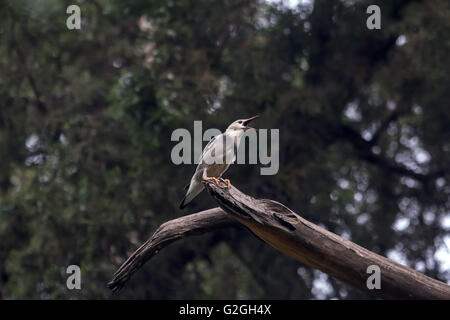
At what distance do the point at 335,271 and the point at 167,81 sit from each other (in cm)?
527

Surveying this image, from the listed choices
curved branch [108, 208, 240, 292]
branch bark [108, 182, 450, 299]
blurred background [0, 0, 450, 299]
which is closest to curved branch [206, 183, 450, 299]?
branch bark [108, 182, 450, 299]

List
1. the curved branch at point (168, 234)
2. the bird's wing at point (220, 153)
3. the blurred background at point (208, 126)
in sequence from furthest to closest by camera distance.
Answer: the blurred background at point (208, 126) → the bird's wing at point (220, 153) → the curved branch at point (168, 234)

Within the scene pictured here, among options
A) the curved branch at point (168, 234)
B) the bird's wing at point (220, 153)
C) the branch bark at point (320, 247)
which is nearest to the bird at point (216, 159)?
Answer: the bird's wing at point (220, 153)

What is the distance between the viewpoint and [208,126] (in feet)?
32.4

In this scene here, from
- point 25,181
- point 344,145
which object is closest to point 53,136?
point 25,181

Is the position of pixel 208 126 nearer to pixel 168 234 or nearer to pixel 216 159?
pixel 216 159

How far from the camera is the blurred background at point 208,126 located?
394 inches

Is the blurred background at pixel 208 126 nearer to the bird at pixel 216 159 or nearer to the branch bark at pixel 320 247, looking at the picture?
the bird at pixel 216 159

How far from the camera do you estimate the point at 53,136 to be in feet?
38.7

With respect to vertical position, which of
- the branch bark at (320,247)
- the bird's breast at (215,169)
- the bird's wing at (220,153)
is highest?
the bird's wing at (220,153)

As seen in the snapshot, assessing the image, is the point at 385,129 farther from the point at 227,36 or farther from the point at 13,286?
the point at 13,286

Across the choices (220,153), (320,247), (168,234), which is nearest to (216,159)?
(220,153)

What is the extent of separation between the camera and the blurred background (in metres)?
10.0

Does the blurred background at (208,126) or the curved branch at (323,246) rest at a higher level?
the blurred background at (208,126)
